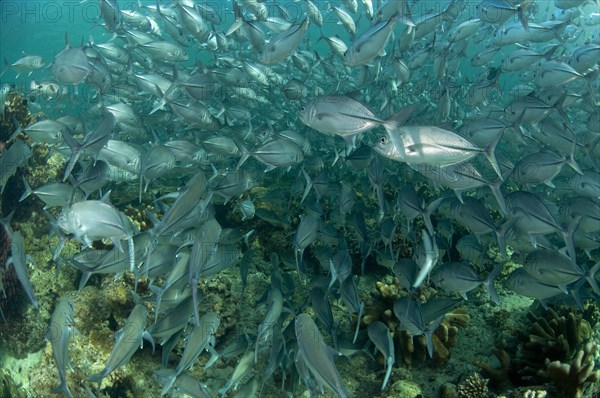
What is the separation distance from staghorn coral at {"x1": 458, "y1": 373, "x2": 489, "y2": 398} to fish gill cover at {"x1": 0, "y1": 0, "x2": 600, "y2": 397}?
0.02 meters

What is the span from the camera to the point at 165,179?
8148mm

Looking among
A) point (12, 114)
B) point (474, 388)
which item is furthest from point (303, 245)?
point (12, 114)

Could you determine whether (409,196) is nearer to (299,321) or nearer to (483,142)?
(483,142)

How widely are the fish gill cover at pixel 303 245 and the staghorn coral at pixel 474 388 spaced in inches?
0.9

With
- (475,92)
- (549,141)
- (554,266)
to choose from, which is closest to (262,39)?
(475,92)

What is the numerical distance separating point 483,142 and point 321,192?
6.69 ft

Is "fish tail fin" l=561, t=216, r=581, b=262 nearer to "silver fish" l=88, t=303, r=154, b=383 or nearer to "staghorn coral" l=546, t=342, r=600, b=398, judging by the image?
"staghorn coral" l=546, t=342, r=600, b=398

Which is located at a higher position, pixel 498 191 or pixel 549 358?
pixel 498 191

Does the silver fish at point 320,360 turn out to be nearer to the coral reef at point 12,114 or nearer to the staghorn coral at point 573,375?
the staghorn coral at point 573,375

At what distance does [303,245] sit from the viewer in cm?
421

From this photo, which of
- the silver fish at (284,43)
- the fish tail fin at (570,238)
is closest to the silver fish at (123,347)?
the silver fish at (284,43)

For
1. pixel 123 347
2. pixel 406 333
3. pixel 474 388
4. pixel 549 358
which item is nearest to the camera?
pixel 123 347

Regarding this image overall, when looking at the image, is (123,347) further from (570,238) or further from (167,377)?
(570,238)

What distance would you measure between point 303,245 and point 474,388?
2.16 m
